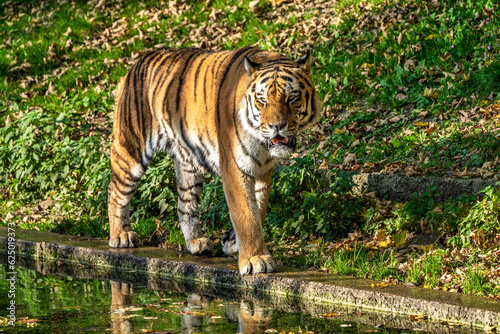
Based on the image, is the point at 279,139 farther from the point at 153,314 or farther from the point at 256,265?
the point at 153,314

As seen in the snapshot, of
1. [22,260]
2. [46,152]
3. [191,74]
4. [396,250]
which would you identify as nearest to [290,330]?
[396,250]

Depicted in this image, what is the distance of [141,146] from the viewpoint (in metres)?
5.88

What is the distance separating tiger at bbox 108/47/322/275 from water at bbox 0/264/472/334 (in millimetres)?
565

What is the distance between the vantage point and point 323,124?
7512 millimetres

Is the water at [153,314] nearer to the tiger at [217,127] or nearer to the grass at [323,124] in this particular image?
the tiger at [217,127]

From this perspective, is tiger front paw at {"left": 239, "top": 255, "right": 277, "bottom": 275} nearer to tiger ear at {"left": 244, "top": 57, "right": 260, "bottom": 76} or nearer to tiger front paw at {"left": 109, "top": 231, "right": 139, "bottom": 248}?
tiger ear at {"left": 244, "top": 57, "right": 260, "bottom": 76}

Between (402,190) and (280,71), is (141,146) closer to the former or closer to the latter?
(280,71)

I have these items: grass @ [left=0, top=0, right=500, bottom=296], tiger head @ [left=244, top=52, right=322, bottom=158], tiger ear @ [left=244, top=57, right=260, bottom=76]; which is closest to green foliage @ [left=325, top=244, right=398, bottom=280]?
grass @ [left=0, top=0, right=500, bottom=296]

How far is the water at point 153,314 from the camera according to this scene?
368cm

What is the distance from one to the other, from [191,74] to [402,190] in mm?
2043

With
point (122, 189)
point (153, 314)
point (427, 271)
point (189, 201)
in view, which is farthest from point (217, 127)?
point (427, 271)

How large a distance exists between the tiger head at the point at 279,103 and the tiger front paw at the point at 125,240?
67.8 inches

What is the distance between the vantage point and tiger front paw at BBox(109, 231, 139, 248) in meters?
5.72

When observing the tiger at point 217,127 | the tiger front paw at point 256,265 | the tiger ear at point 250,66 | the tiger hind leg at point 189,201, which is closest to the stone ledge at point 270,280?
the tiger front paw at point 256,265
